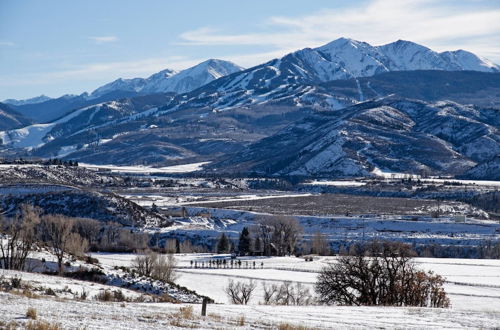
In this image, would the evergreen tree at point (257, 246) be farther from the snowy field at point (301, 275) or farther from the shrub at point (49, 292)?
the shrub at point (49, 292)

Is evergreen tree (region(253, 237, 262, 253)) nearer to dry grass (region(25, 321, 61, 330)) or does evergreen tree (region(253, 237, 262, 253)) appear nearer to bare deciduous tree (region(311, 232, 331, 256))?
bare deciduous tree (region(311, 232, 331, 256))

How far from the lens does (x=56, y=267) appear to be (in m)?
58.2

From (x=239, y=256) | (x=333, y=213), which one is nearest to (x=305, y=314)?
(x=239, y=256)

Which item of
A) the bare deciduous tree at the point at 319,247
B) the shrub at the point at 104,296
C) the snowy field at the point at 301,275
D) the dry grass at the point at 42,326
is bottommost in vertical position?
the snowy field at the point at 301,275

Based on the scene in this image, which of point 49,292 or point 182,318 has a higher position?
point 182,318

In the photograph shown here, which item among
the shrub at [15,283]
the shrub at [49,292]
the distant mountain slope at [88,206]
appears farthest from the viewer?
the distant mountain slope at [88,206]

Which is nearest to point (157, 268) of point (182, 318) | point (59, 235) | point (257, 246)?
point (59, 235)

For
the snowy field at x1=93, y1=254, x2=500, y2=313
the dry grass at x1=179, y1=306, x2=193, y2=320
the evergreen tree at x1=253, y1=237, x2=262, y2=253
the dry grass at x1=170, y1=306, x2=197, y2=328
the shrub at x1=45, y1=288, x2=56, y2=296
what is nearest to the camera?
the dry grass at x1=170, y1=306, x2=197, y2=328

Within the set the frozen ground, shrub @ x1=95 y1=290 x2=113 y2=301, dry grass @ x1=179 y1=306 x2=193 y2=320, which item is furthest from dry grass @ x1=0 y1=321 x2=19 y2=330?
the frozen ground

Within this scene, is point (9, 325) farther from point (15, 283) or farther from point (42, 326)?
point (15, 283)

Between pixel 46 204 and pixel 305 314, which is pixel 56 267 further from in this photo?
pixel 46 204

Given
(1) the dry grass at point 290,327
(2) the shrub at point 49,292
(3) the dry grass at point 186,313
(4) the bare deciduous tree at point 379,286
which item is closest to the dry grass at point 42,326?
(3) the dry grass at point 186,313

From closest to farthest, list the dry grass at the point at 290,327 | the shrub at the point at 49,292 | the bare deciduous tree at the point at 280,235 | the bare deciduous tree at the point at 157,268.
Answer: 1. the dry grass at the point at 290,327
2. the shrub at the point at 49,292
3. the bare deciduous tree at the point at 157,268
4. the bare deciduous tree at the point at 280,235

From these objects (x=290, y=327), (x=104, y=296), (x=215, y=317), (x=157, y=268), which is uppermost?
(x=290, y=327)
